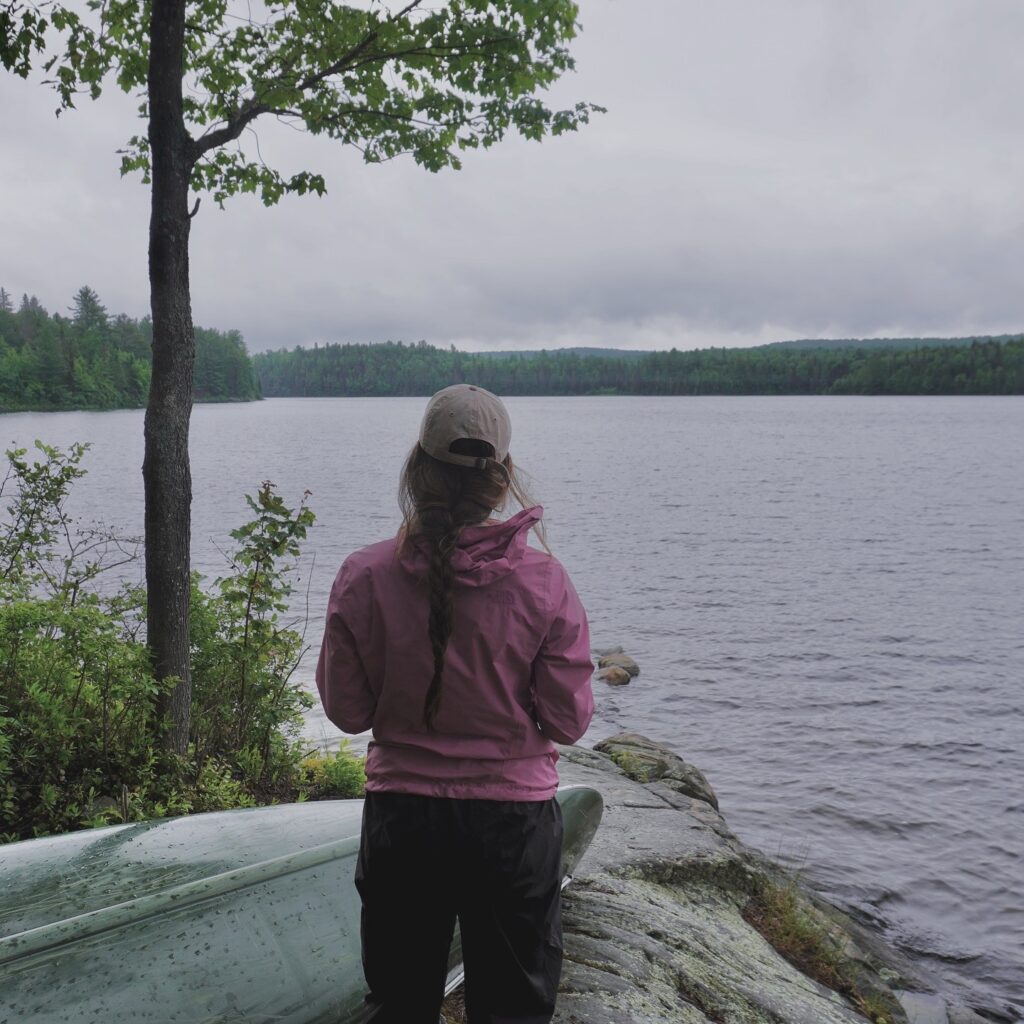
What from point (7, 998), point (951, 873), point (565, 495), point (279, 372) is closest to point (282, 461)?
point (565, 495)

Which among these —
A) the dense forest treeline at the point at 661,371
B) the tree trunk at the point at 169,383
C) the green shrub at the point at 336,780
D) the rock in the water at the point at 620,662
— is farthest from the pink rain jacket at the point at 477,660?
the dense forest treeline at the point at 661,371

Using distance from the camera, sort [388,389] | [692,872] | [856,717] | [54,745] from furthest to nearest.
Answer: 1. [388,389]
2. [856,717]
3. [692,872]
4. [54,745]

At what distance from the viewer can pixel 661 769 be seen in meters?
8.50

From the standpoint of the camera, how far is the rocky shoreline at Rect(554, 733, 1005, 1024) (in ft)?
11.1

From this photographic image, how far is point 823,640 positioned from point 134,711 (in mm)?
13660

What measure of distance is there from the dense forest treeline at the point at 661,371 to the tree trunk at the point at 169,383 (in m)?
138

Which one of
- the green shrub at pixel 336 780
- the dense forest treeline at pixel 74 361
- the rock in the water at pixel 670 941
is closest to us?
the rock in the water at pixel 670 941

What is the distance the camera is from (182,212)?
16.0ft

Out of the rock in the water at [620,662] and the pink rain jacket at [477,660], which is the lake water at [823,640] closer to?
the rock in the water at [620,662]

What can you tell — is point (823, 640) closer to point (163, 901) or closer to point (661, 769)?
point (661, 769)

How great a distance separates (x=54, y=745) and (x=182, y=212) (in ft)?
9.31

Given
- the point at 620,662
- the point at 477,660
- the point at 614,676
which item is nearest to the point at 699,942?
the point at 477,660

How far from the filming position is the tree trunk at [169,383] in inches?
187

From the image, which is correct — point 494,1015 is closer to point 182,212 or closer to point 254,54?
point 182,212
